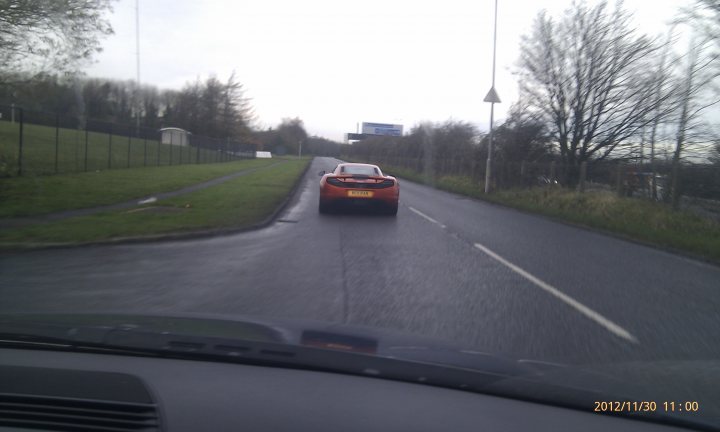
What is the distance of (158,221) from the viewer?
40.8 feet

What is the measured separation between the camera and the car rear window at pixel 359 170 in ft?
50.7

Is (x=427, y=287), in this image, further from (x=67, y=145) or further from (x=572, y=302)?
(x=67, y=145)

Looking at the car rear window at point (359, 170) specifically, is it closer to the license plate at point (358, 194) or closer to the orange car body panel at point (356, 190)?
the orange car body panel at point (356, 190)

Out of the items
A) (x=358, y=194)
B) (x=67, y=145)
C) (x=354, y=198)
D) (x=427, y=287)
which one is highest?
(x=67, y=145)

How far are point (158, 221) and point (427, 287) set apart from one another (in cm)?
753

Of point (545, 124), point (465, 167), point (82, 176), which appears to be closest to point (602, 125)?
point (545, 124)

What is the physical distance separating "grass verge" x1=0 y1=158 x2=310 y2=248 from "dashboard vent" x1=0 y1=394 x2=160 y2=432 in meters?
7.70

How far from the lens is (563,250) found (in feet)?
34.9

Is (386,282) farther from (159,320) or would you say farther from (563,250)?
(563,250)

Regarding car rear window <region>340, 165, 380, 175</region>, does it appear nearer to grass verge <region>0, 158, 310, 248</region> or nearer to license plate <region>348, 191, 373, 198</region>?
license plate <region>348, 191, 373, 198</region>

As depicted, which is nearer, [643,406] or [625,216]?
[643,406]

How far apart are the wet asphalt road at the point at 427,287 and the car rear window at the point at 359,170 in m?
3.83

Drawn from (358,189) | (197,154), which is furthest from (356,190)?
(197,154)

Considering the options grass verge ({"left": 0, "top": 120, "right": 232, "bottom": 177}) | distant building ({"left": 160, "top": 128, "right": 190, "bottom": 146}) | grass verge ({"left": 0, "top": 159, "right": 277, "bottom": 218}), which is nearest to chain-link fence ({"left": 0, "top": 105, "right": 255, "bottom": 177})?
grass verge ({"left": 0, "top": 120, "right": 232, "bottom": 177})
